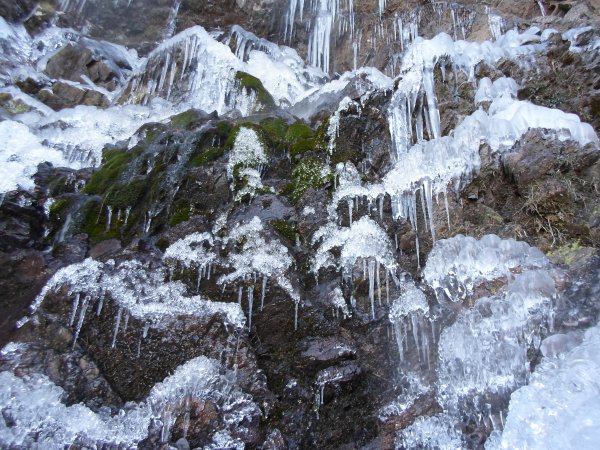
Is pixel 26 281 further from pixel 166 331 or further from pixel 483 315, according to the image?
pixel 483 315

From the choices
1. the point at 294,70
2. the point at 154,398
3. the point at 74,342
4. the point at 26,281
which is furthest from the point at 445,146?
the point at 294,70

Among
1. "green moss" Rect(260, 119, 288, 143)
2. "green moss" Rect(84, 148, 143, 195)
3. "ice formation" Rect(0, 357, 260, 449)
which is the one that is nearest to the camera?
"ice formation" Rect(0, 357, 260, 449)

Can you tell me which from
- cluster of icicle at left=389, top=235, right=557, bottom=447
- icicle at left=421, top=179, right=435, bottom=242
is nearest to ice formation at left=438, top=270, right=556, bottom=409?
cluster of icicle at left=389, top=235, right=557, bottom=447

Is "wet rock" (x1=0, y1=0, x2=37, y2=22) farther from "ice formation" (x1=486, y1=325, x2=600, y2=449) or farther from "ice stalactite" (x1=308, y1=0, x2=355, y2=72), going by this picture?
"ice formation" (x1=486, y1=325, x2=600, y2=449)

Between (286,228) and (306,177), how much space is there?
34.1 inches

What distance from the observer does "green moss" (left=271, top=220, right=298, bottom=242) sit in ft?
18.5

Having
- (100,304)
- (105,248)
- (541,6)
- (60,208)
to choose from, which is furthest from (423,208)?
(541,6)

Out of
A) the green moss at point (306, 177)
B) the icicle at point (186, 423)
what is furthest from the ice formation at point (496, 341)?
the green moss at point (306, 177)

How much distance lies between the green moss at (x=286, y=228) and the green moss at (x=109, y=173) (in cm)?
256

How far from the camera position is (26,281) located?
536cm

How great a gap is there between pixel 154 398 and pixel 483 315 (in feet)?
10.1

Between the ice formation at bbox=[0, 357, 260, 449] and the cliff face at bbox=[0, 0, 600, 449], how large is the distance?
2cm

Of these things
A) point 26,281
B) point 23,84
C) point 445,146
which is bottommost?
point 26,281

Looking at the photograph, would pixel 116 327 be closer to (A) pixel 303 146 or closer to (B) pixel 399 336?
(B) pixel 399 336
